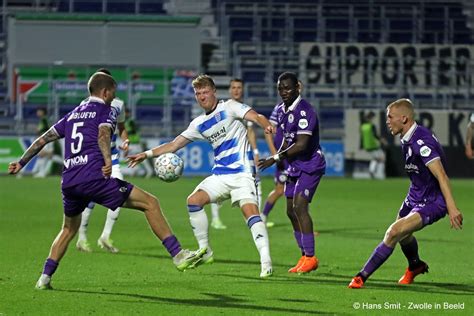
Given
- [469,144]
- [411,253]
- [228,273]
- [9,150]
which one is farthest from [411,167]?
[9,150]

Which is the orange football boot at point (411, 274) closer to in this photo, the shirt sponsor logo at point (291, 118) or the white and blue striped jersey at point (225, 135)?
the white and blue striped jersey at point (225, 135)

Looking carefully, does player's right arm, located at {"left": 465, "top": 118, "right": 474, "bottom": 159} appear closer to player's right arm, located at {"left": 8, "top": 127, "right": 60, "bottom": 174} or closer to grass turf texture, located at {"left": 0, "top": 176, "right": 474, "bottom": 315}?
grass turf texture, located at {"left": 0, "top": 176, "right": 474, "bottom": 315}

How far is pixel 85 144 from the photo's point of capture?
10.1 m

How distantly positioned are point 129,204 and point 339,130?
92.9 feet

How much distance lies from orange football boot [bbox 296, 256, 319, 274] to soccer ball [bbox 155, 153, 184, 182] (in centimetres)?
176

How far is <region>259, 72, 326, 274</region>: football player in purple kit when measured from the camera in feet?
39.9

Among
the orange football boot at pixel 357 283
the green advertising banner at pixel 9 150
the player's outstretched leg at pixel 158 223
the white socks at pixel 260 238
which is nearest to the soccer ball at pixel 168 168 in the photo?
the white socks at pixel 260 238

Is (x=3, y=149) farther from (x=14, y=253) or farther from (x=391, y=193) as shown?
(x=14, y=253)

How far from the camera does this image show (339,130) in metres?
38.1

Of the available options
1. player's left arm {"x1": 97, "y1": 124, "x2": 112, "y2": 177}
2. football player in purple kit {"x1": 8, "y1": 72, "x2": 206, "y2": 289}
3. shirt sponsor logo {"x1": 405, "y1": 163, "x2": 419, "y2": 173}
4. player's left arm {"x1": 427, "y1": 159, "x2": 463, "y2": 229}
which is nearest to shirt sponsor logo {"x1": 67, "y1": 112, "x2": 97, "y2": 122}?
football player in purple kit {"x1": 8, "y1": 72, "x2": 206, "y2": 289}

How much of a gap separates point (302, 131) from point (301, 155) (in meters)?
0.48

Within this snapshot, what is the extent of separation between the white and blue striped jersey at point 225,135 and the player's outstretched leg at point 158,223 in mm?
1749

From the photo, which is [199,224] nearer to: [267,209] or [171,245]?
[171,245]

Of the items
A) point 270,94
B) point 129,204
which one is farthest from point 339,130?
point 129,204
